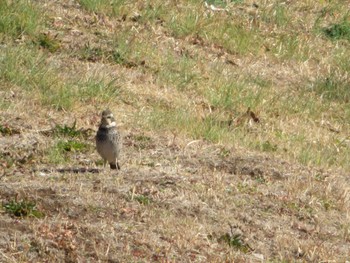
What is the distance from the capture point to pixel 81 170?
9.60 meters

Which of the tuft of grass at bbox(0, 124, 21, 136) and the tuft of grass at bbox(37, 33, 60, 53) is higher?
the tuft of grass at bbox(0, 124, 21, 136)

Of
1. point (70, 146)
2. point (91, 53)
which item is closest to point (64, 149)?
point (70, 146)

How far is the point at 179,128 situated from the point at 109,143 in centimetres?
210

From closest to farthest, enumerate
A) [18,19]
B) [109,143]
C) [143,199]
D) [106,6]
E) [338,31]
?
[143,199] → [109,143] → [18,19] → [106,6] → [338,31]

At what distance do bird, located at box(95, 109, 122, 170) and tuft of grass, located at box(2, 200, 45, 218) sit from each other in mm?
1449

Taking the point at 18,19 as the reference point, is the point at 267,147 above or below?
below

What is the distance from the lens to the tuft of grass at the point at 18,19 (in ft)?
45.4

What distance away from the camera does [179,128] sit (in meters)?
11.6

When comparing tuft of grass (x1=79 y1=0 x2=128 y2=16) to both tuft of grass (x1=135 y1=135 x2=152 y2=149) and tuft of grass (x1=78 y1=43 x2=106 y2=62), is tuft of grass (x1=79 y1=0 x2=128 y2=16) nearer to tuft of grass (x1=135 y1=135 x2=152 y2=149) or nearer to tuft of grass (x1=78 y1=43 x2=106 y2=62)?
tuft of grass (x1=78 y1=43 x2=106 y2=62)

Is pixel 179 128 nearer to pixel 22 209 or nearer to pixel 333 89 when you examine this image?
pixel 22 209

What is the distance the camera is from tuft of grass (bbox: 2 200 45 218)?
820 centimetres

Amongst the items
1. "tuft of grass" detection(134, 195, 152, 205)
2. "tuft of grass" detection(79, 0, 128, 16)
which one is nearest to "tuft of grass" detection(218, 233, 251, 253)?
"tuft of grass" detection(134, 195, 152, 205)

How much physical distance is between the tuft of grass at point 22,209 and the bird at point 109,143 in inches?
57.1

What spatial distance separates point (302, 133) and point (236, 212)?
12.5ft
